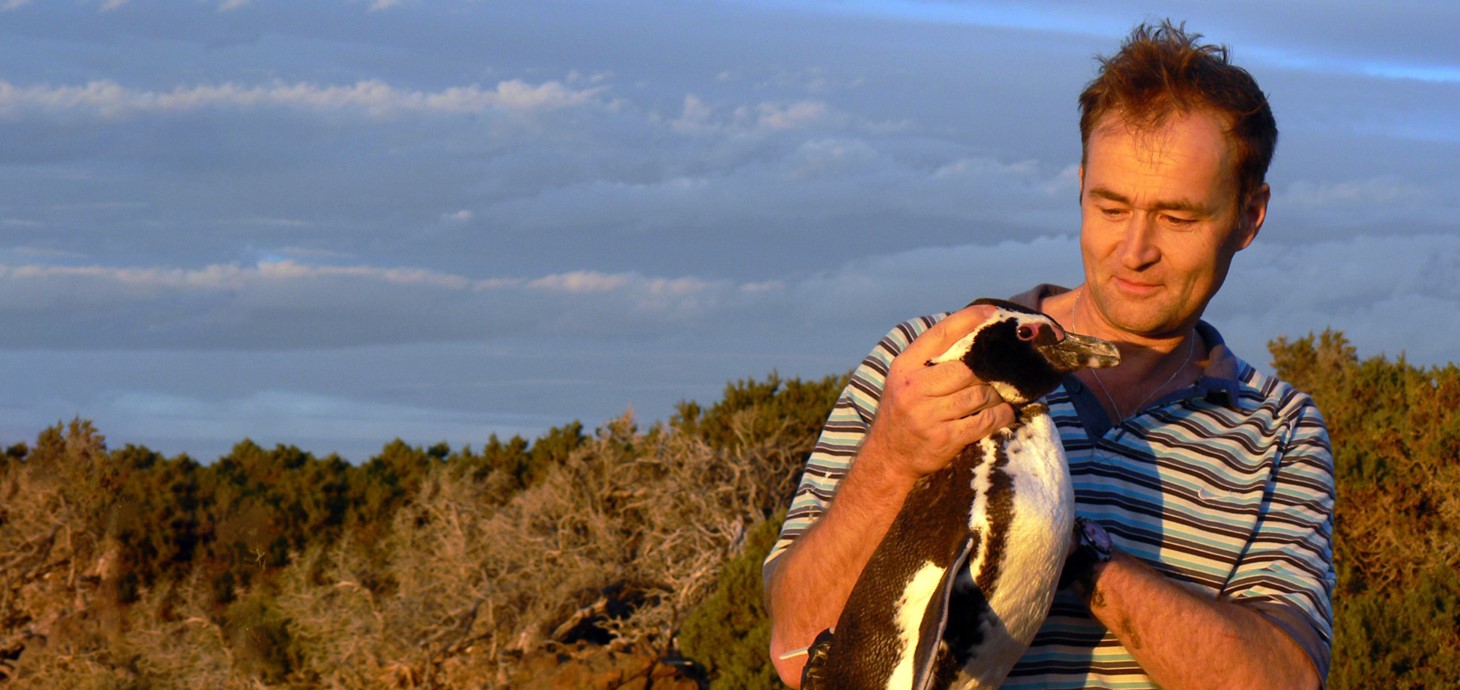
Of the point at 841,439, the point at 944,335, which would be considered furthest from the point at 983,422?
the point at 841,439

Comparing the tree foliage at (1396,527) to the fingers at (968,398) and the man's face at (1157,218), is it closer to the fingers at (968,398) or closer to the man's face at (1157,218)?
the man's face at (1157,218)

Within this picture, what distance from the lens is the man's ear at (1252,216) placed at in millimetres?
3443

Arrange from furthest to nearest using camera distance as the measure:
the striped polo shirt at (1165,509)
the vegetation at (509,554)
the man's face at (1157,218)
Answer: the vegetation at (509,554), the man's face at (1157,218), the striped polo shirt at (1165,509)

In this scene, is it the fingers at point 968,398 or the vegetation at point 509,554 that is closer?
the fingers at point 968,398

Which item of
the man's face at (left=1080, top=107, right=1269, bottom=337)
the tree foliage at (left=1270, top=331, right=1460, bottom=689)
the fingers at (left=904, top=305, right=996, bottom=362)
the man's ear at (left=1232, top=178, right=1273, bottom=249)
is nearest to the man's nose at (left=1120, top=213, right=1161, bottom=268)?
the man's face at (left=1080, top=107, right=1269, bottom=337)

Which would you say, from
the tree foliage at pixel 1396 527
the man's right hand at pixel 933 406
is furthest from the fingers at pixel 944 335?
the tree foliage at pixel 1396 527

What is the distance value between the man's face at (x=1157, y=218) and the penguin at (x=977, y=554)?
0.52 metres

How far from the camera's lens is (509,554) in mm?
11055


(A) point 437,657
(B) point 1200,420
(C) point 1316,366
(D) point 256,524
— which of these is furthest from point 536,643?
(C) point 1316,366

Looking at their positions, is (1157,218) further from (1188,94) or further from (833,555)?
(833,555)

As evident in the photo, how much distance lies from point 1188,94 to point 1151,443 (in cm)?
80

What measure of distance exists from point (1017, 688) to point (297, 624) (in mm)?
9666

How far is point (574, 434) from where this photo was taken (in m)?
13.9

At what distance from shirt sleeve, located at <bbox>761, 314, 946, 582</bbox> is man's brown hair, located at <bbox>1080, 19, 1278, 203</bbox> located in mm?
675
